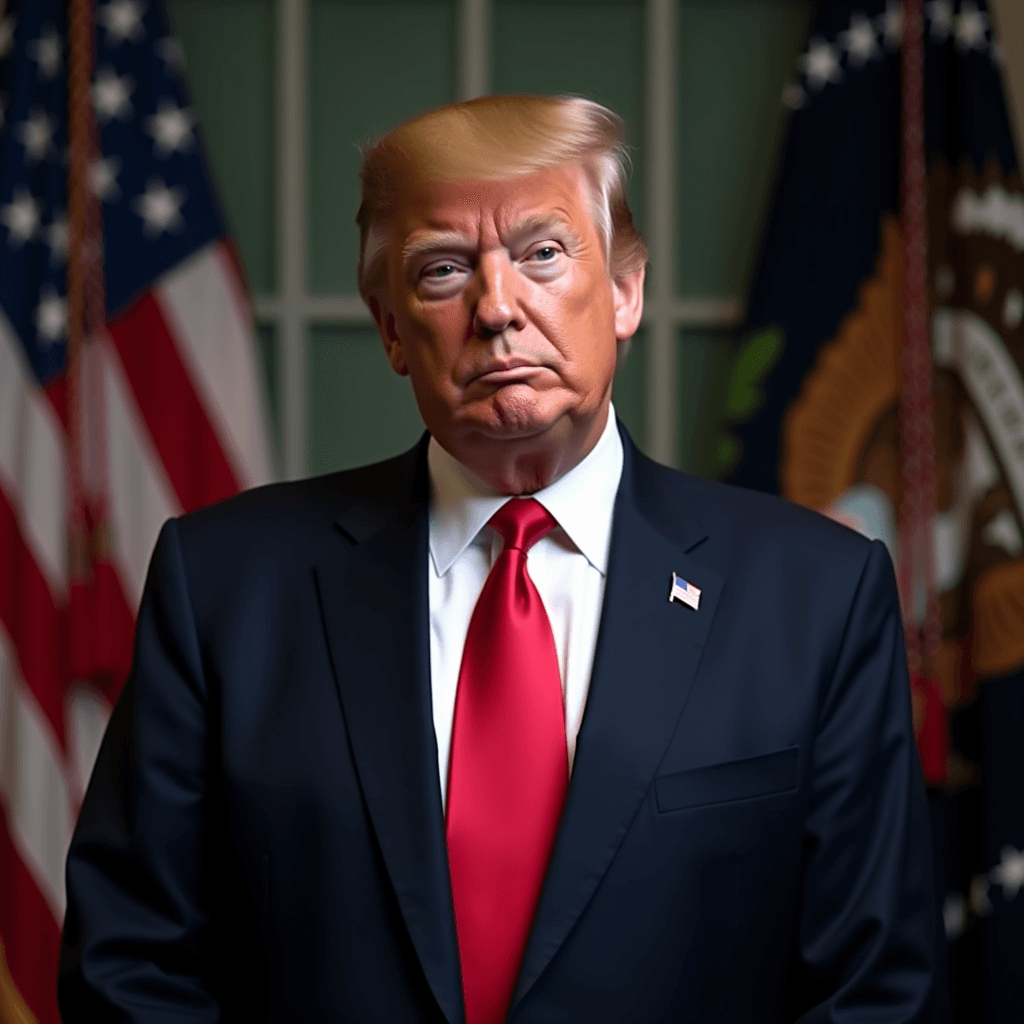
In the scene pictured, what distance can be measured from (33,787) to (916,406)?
1860 millimetres

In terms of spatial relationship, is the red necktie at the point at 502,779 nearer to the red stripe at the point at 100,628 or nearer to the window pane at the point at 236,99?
the red stripe at the point at 100,628

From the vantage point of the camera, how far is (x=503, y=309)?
126cm

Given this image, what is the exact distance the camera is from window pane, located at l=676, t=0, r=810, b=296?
2.94m

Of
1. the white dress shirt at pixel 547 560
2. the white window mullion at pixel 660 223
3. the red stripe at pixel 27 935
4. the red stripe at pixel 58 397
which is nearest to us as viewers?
the white dress shirt at pixel 547 560

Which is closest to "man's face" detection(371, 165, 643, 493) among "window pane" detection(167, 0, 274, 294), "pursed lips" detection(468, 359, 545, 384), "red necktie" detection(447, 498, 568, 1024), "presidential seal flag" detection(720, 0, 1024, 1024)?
"pursed lips" detection(468, 359, 545, 384)

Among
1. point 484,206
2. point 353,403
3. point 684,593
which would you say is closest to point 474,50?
point 353,403

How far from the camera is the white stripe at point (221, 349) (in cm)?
280

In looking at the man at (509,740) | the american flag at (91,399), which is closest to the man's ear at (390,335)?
the man at (509,740)

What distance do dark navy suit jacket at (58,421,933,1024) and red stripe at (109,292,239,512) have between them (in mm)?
1402

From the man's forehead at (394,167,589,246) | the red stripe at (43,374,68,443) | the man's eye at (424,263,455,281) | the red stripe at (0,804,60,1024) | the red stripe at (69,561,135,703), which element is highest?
the man's forehead at (394,167,589,246)

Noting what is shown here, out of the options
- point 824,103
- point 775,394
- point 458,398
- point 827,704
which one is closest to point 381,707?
point 458,398

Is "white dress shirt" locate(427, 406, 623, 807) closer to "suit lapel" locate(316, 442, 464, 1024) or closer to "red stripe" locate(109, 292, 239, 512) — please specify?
"suit lapel" locate(316, 442, 464, 1024)

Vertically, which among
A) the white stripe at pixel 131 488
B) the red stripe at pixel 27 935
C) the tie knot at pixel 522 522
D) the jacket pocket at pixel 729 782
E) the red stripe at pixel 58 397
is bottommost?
the red stripe at pixel 27 935

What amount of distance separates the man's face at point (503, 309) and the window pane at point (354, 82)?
1694mm
